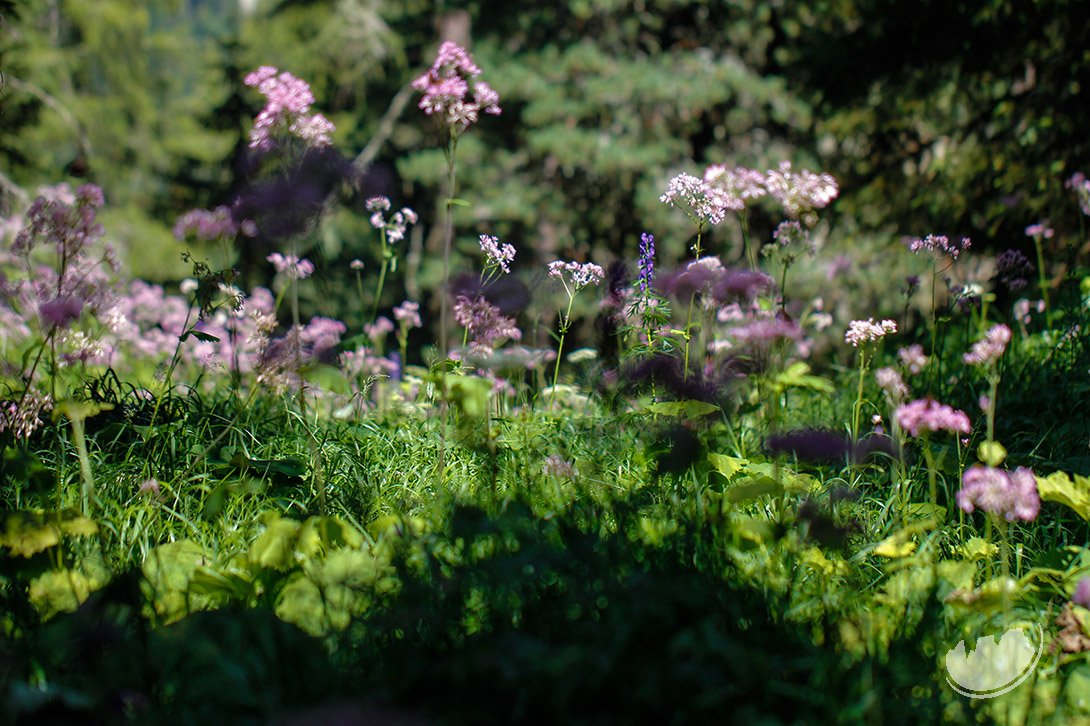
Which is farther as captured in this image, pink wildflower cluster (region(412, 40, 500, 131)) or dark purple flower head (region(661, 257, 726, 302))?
dark purple flower head (region(661, 257, 726, 302))

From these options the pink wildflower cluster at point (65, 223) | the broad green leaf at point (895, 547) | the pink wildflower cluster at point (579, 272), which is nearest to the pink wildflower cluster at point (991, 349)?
the broad green leaf at point (895, 547)

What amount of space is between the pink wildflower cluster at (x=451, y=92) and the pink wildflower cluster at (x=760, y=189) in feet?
2.24

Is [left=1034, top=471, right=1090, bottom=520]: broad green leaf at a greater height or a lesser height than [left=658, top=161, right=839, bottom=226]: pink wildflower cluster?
lesser

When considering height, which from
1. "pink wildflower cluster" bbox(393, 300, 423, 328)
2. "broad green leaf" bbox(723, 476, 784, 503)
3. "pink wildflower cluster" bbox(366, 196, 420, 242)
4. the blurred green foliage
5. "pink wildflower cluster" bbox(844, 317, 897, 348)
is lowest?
"broad green leaf" bbox(723, 476, 784, 503)

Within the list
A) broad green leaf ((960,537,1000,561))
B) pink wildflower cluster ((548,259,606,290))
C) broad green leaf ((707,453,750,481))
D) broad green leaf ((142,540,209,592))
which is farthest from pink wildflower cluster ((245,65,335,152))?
broad green leaf ((960,537,1000,561))

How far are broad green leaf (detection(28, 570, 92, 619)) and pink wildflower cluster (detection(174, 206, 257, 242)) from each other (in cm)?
97

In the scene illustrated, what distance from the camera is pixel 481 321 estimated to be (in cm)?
235

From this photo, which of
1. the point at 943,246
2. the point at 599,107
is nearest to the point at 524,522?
the point at 943,246

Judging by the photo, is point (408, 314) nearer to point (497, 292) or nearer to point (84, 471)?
point (497, 292)

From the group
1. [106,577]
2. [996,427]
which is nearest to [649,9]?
[996,427]

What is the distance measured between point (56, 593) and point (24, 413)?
744mm

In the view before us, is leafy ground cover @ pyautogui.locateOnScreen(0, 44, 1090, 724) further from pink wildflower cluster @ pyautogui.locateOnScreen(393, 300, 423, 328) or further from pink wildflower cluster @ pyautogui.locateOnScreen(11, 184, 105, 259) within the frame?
pink wildflower cluster @ pyautogui.locateOnScreen(393, 300, 423, 328)

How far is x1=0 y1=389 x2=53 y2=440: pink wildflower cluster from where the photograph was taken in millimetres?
2107

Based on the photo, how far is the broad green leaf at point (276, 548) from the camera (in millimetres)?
1717
